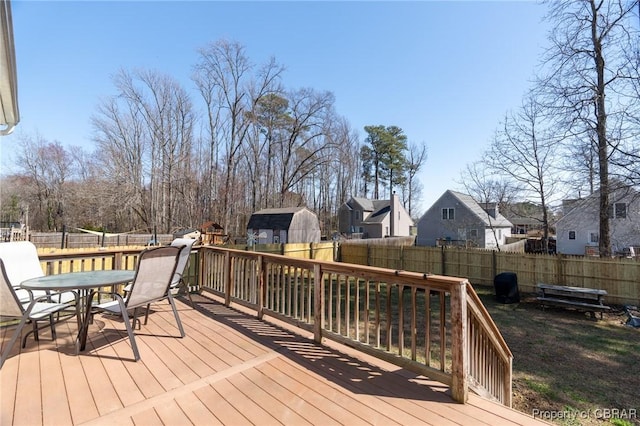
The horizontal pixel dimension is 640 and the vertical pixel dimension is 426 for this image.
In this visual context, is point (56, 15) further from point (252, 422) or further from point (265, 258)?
point (252, 422)

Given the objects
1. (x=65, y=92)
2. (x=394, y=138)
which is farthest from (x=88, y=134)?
(x=394, y=138)

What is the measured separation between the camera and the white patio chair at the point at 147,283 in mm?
2668

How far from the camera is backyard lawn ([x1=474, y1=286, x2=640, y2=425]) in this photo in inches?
138

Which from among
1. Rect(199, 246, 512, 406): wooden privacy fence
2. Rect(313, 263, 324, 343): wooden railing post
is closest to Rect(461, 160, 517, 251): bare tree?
Rect(199, 246, 512, 406): wooden privacy fence

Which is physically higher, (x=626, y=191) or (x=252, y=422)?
(x=626, y=191)

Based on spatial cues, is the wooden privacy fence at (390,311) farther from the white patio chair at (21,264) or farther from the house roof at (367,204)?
the house roof at (367,204)

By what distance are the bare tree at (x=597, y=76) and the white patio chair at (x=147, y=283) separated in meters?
11.6

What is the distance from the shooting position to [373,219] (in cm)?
3028

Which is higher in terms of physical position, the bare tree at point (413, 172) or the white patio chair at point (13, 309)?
the bare tree at point (413, 172)

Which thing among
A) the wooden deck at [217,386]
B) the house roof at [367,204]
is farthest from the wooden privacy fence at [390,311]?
the house roof at [367,204]

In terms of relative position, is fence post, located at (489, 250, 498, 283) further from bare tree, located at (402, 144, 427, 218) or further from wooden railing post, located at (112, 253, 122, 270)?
bare tree, located at (402, 144, 427, 218)

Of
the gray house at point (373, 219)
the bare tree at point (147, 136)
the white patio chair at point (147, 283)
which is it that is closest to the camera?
the white patio chair at point (147, 283)

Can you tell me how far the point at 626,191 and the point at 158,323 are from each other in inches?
480

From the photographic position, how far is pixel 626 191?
8484 mm
